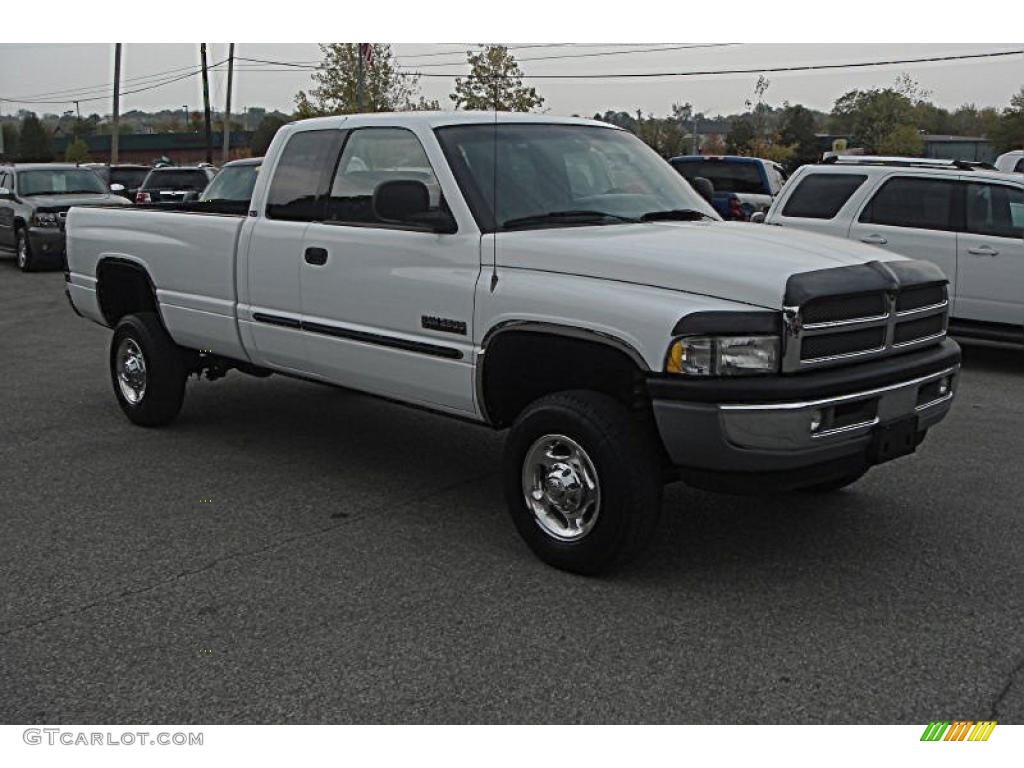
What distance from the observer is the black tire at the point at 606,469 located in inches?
186

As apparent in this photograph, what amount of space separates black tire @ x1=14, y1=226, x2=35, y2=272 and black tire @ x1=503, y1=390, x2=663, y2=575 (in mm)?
16119

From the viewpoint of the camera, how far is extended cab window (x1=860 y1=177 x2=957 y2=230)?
10695 millimetres

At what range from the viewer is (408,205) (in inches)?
215

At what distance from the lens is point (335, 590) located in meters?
4.88

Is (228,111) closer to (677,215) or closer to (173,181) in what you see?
(173,181)

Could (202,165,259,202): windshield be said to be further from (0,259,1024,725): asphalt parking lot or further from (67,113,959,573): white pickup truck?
(67,113,959,573): white pickup truck

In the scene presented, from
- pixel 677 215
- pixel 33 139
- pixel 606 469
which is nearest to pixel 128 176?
pixel 677 215

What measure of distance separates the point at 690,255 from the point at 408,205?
1.40m

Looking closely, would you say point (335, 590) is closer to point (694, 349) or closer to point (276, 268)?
point (694, 349)

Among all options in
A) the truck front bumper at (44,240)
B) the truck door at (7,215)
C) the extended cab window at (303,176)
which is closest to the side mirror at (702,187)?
the extended cab window at (303,176)

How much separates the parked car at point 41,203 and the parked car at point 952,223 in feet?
38.7

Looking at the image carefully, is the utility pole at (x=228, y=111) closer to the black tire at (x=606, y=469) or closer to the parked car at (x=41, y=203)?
the parked car at (x=41, y=203)

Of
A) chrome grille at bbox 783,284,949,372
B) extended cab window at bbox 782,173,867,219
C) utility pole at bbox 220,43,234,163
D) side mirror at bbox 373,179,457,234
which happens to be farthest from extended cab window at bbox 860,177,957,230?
utility pole at bbox 220,43,234,163

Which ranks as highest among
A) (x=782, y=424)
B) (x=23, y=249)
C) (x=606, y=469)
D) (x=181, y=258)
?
(x=23, y=249)
